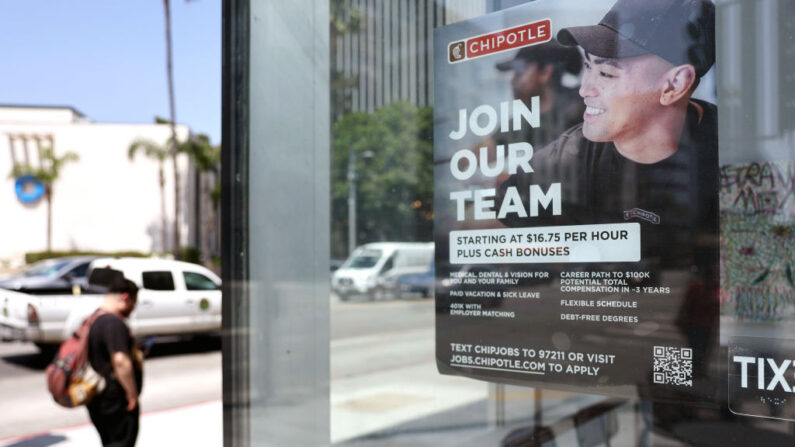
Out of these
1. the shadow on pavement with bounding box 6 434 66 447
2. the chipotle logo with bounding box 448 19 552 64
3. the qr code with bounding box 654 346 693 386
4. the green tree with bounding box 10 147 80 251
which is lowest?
the shadow on pavement with bounding box 6 434 66 447

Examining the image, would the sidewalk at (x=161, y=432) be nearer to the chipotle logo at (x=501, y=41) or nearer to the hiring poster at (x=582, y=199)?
the hiring poster at (x=582, y=199)

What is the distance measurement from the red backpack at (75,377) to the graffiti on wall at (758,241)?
338cm

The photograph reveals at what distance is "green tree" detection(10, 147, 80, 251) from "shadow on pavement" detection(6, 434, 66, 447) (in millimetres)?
34755

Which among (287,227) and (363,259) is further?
(363,259)

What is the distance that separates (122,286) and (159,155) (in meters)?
30.7

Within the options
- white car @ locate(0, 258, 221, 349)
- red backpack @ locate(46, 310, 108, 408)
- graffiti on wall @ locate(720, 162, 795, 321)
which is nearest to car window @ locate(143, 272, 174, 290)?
white car @ locate(0, 258, 221, 349)

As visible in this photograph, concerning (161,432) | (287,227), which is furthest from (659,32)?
(161,432)

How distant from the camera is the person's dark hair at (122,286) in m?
3.85

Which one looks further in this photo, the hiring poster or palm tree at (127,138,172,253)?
palm tree at (127,138,172,253)

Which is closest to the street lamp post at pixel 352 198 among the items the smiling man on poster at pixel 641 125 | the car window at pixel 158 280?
the smiling man on poster at pixel 641 125

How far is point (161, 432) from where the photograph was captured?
Answer: 19.2 ft

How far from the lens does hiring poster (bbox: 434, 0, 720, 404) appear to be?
1.65 m

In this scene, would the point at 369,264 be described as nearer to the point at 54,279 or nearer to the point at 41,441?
the point at 41,441

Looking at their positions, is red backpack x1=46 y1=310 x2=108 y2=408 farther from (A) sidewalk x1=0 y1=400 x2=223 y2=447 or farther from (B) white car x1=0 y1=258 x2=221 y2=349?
(A) sidewalk x1=0 y1=400 x2=223 y2=447
